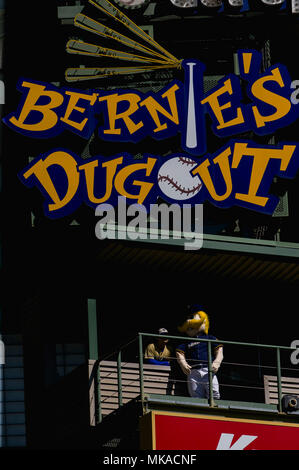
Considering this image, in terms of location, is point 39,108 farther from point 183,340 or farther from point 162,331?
point 183,340

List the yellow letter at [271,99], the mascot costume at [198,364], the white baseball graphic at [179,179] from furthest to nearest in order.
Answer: the yellow letter at [271,99]
the white baseball graphic at [179,179]
the mascot costume at [198,364]

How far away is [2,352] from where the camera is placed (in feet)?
154

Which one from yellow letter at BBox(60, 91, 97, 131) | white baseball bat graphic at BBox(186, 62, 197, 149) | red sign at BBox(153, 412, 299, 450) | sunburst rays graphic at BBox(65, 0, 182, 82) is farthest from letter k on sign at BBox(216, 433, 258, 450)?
sunburst rays graphic at BBox(65, 0, 182, 82)

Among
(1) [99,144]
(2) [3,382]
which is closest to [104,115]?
(1) [99,144]

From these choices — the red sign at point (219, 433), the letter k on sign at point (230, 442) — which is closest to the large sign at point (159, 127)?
the red sign at point (219, 433)

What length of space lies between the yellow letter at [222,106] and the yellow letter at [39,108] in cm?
356

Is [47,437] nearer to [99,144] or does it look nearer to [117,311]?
[117,311]

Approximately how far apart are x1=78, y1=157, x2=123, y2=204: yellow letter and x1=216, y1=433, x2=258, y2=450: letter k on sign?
6.67 meters

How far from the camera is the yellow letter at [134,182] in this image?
45312 mm

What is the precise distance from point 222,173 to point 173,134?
5.24ft

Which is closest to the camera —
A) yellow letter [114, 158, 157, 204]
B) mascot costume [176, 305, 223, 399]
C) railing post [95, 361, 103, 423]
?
mascot costume [176, 305, 223, 399]

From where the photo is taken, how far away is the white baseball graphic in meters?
45.8

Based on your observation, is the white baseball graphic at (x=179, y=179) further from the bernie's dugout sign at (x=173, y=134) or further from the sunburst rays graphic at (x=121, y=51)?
the sunburst rays graphic at (x=121, y=51)

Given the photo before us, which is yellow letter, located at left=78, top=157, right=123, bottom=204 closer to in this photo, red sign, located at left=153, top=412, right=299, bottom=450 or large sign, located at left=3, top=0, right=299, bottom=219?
large sign, located at left=3, top=0, right=299, bottom=219
